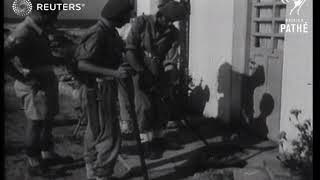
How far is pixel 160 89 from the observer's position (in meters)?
4.83

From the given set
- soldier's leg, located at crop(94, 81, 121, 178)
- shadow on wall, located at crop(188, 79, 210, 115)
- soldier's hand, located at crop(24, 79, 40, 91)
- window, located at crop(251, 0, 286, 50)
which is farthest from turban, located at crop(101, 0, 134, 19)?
shadow on wall, located at crop(188, 79, 210, 115)

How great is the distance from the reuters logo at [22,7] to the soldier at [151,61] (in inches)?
39.8

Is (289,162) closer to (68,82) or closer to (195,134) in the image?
(195,134)

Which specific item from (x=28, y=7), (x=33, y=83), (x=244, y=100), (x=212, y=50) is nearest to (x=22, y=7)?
(x=28, y=7)

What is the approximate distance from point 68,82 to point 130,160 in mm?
1107

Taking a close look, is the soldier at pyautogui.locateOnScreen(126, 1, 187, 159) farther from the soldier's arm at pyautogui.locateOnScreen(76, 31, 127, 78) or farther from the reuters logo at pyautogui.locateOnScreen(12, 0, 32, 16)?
the reuters logo at pyautogui.locateOnScreen(12, 0, 32, 16)

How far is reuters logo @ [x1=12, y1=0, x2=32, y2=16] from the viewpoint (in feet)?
13.1

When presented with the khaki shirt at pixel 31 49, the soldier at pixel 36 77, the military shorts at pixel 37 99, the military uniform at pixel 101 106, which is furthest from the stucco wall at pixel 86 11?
the military shorts at pixel 37 99

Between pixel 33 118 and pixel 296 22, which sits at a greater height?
pixel 296 22

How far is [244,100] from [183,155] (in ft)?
3.89

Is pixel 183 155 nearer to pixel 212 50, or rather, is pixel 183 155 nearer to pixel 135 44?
pixel 135 44

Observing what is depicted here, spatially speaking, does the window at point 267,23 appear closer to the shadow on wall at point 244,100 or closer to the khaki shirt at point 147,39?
the shadow on wall at point 244,100

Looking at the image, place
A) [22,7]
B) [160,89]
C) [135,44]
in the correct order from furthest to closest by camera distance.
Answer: [160,89], [135,44], [22,7]

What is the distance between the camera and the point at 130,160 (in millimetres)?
4383
